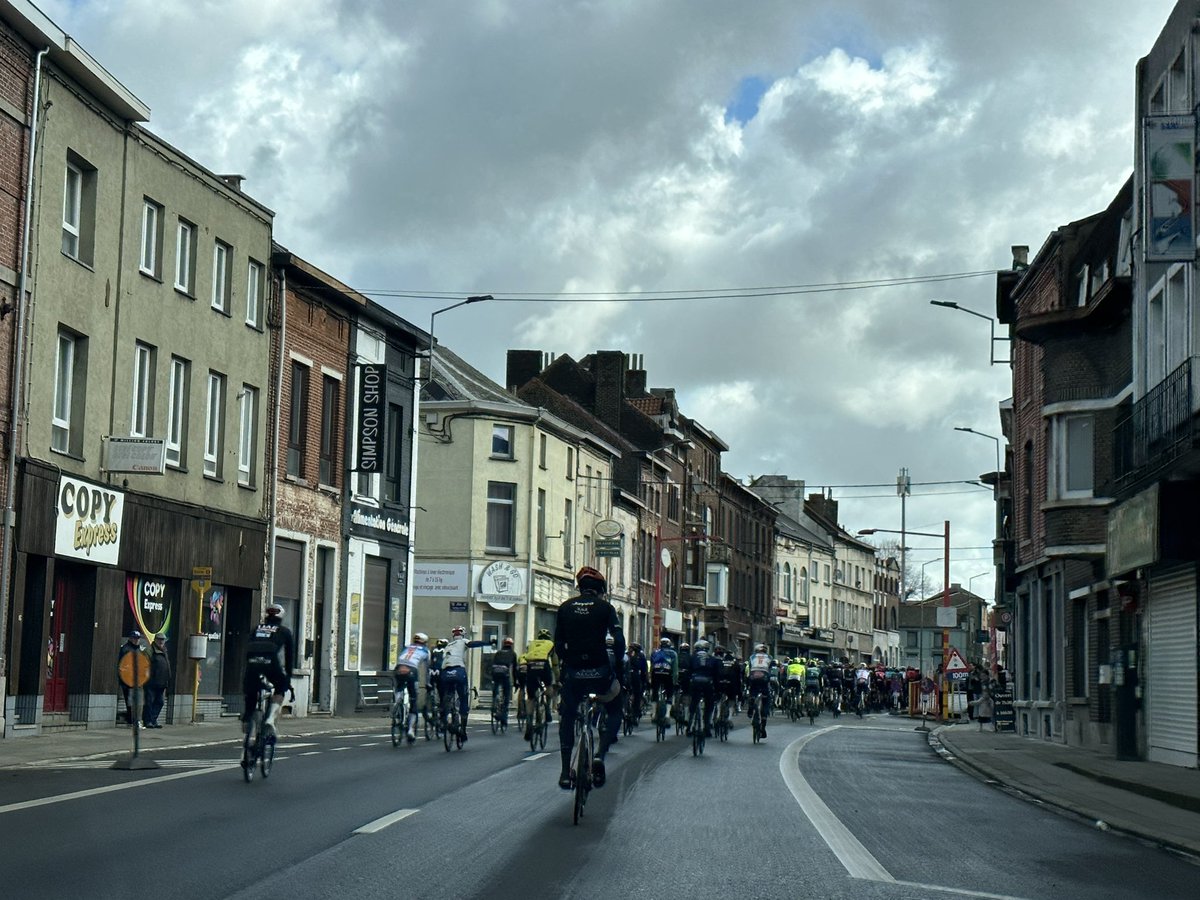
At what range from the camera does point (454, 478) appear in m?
55.7

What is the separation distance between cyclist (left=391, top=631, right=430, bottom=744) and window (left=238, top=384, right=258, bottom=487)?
10.9 m

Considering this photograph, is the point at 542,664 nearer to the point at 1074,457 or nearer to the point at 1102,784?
the point at 1102,784

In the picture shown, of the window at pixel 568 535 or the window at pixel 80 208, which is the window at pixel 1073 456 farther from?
the window at pixel 568 535

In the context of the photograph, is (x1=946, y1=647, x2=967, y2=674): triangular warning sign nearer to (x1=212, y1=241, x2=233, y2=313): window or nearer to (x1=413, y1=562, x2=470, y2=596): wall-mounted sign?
(x1=413, y1=562, x2=470, y2=596): wall-mounted sign

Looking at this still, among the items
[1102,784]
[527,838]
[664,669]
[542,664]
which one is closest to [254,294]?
[664,669]

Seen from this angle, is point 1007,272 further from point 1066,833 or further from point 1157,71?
point 1066,833

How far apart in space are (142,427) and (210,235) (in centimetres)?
471

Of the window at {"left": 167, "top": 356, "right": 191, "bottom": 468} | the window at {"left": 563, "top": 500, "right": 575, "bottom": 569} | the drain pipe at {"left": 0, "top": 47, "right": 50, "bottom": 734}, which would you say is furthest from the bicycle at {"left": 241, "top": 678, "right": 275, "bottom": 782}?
the window at {"left": 563, "top": 500, "right": 575, "bottom": 569}

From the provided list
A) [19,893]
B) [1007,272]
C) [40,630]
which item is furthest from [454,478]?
[19,893]

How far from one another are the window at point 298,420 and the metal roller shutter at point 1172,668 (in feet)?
61.2

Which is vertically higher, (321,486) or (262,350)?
(262,350)

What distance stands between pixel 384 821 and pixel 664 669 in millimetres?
18733

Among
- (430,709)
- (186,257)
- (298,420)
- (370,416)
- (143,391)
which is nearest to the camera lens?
(430,709)

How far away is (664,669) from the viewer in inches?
1226
